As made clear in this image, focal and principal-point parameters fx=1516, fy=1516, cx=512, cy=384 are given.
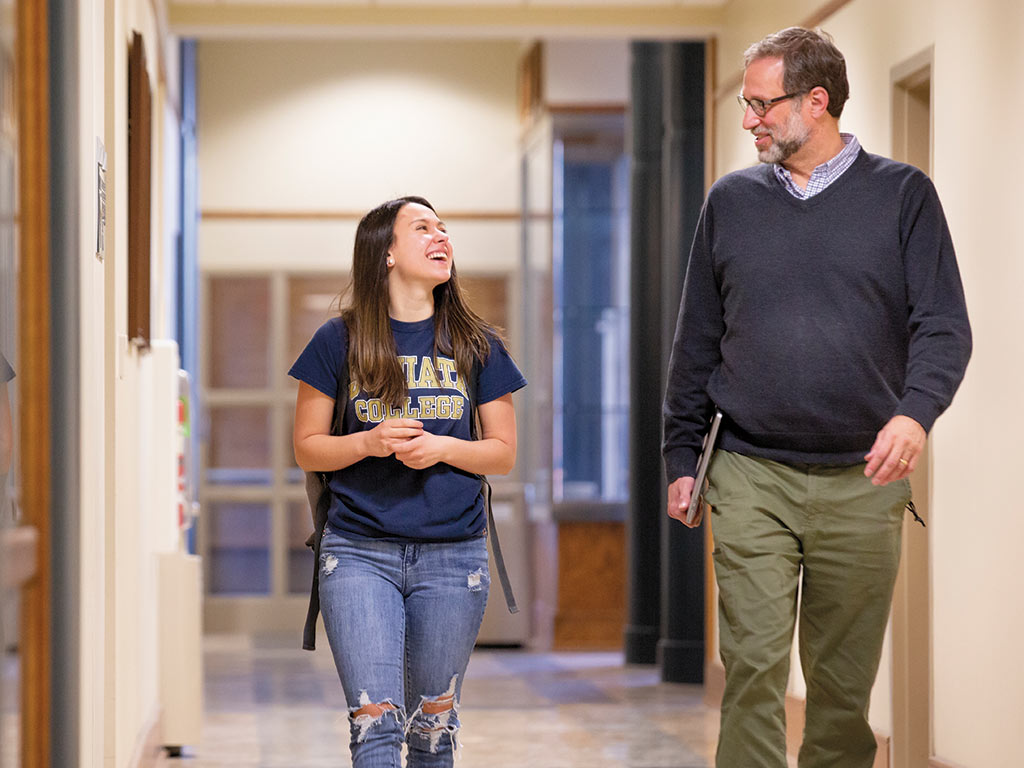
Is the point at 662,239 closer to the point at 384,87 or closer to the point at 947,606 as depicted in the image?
the point at 384,87

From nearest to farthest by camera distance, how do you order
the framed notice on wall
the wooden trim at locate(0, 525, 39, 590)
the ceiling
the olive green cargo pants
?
1. the wooden trim at locate(0, 525, 39, 590)
2. the olive green cargo pants
3. the framed notice on wall
4. the ceiling

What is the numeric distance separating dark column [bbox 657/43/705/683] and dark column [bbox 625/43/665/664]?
50 centimetres

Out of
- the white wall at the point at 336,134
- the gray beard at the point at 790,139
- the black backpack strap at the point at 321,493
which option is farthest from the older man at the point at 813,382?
the white wall at the point at 336,134

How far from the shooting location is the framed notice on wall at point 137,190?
13.7 ft

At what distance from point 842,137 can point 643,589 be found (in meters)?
4.65

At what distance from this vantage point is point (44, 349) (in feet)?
8.23

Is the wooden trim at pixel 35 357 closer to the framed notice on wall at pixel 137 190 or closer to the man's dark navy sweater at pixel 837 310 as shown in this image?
the man's dark navy sweater at pixel 837 310

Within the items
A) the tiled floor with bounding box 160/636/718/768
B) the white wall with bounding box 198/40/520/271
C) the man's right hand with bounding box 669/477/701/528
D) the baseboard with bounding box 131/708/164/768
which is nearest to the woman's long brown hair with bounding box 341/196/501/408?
the man's right hand with bounding box 669/477/701/528

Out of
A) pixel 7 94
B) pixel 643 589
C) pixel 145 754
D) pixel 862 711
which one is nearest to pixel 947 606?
pixel 862 711

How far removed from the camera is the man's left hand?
269 cm

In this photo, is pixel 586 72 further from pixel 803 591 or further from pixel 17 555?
pixel 17 555

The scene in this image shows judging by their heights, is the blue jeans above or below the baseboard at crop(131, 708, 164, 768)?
above

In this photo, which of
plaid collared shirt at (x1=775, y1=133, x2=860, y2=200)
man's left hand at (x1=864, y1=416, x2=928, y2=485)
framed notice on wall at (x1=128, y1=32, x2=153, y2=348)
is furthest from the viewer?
framed notice on wall at (x1=128, y1=32, x2=153, y2=348)

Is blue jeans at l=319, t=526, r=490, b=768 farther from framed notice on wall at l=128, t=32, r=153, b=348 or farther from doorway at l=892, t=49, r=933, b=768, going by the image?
doorway at l=892, t=49, r=933, b=768
